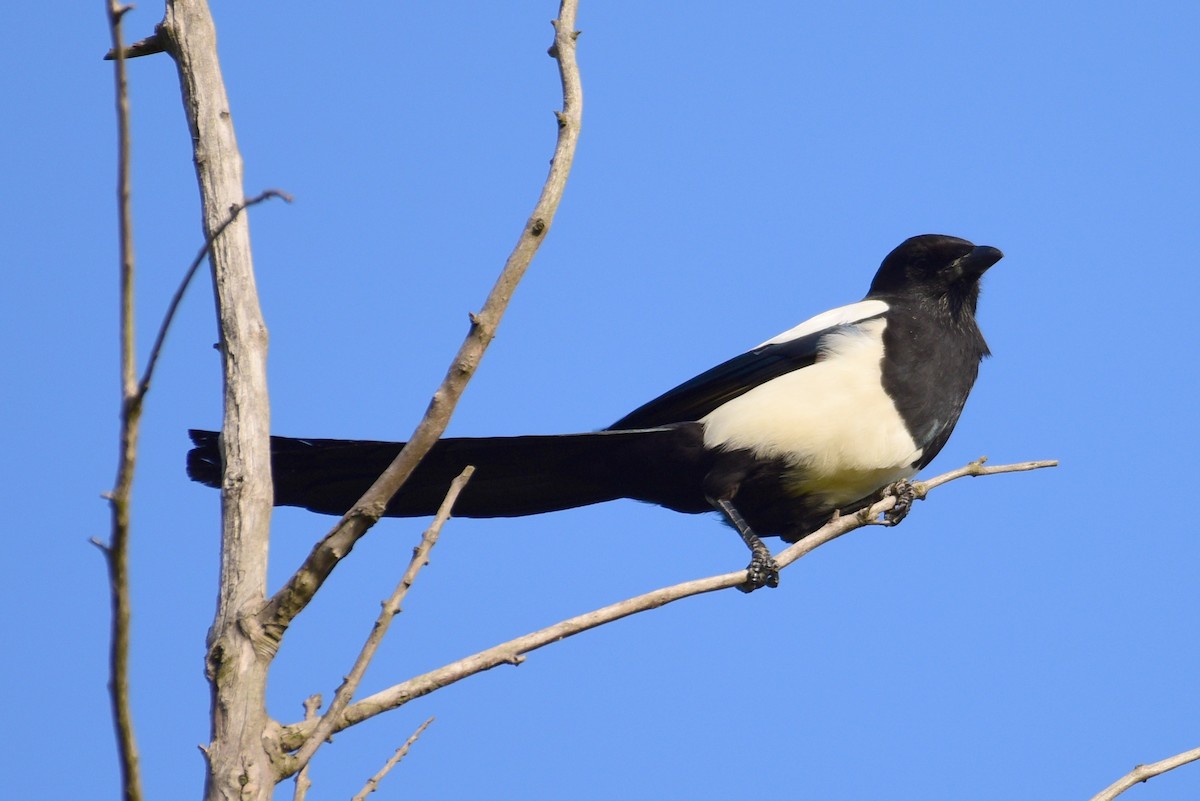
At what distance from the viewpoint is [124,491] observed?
5.31 feet

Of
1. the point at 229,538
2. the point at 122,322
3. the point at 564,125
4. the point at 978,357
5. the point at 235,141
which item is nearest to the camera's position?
the point at 122,322

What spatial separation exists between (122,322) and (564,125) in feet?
4.24

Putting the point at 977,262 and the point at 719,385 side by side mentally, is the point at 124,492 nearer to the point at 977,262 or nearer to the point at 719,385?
the point at 719,385

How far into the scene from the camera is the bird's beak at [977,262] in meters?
5.49

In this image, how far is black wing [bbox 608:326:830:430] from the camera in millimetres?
4922

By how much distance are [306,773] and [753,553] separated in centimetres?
248

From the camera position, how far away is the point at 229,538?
2465mm

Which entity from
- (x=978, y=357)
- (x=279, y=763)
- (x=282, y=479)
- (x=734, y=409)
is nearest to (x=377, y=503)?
(x=279, y=763)

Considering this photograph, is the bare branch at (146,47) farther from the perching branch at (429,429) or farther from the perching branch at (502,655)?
the perching branch at (502,655)

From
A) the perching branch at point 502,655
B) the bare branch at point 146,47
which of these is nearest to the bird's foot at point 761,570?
the perching branch at point 502,655

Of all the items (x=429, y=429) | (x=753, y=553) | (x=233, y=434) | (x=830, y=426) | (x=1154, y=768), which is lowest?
(x=1154, y=768)

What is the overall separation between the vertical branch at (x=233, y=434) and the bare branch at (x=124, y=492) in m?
0.55

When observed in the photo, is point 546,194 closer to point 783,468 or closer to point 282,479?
point 282,479

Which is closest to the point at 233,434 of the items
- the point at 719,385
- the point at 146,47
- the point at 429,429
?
the point at 429,429
